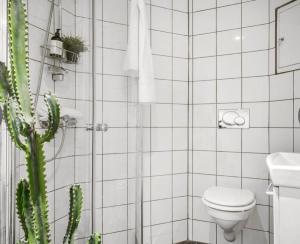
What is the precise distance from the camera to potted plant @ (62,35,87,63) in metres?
1.02

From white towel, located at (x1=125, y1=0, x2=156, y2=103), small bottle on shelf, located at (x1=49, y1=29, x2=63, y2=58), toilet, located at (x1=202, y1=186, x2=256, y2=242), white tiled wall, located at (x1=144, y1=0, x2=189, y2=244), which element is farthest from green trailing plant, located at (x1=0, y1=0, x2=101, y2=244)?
white tiled wall, located at (x1=144, y1=0, x2=189, y2=244)

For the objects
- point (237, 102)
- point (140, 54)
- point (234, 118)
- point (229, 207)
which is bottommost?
point (229, 207)

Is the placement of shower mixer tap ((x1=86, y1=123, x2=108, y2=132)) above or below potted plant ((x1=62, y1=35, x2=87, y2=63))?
below

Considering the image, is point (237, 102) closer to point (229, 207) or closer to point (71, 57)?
point (229, 207)

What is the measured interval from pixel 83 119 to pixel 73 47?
300 millimetres

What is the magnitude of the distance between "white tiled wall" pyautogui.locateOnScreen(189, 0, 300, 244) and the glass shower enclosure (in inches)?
43.3

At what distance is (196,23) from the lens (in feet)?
7.22

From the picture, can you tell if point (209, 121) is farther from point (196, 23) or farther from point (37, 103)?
point (37, 103)

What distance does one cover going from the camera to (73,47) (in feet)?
3.43

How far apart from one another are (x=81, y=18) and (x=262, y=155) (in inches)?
62.7

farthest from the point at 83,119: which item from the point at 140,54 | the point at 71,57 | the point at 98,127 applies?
the point at 140,54

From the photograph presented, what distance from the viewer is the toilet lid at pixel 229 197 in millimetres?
1587

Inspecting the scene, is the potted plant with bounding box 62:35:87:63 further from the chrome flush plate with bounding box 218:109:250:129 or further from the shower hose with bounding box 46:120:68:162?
the chrome flush plate with bounding box 218:109:250:129

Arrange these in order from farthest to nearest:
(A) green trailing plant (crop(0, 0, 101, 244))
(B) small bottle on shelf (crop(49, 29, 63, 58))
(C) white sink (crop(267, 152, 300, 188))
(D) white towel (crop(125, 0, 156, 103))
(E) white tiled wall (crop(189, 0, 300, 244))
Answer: (E) white tiled wall (crop(189, 0, 300, 244)) < (D) white towel (crop(125, 0, 156, 103)) < (C) white sink (crop(267, 152, 300, 188)) < (B) small bottle on shelf (crop(49, 29, 63, 58)) < (A) green trailing plant (crop(0, 0, 101, 244))
